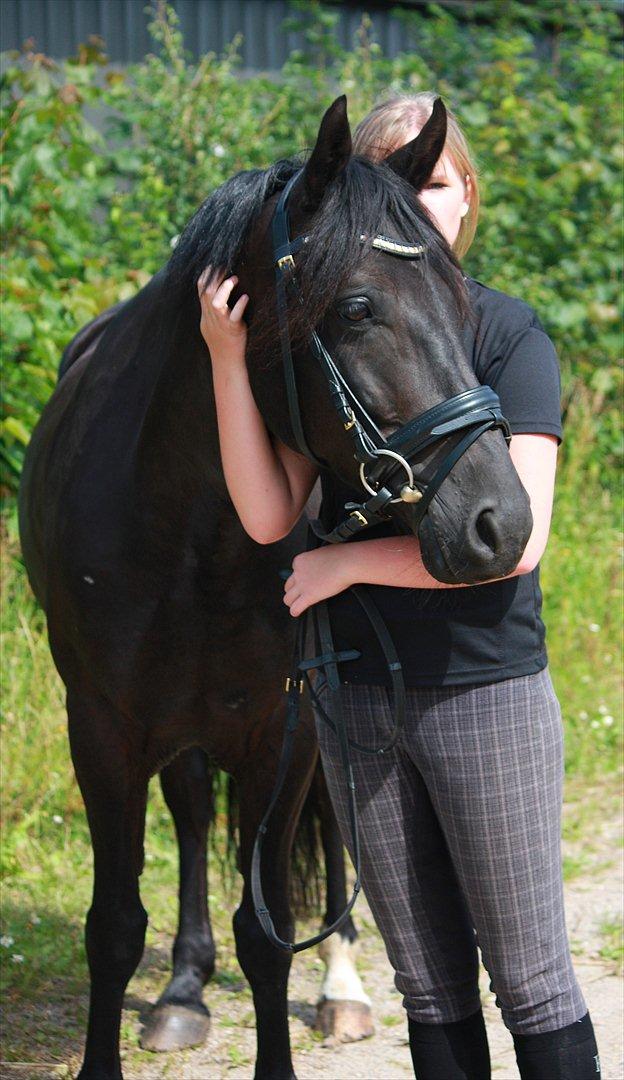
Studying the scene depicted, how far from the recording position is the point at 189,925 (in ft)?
10.7

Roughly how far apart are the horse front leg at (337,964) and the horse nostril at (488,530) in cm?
151

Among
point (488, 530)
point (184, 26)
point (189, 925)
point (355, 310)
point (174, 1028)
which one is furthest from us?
point (184, 26)

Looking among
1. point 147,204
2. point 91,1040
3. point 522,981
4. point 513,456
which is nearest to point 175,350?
point 513,456

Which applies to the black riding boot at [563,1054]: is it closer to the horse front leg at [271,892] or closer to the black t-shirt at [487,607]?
the black t-shirt at [487,607]

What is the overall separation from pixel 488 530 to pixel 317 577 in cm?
34

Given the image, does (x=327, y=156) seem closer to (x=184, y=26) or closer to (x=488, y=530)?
(x=488, y=530)

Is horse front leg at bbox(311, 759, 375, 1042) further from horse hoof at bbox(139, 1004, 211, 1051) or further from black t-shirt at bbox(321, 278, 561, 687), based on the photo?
black t-shirt at bbox(321, 278, 561, 687)

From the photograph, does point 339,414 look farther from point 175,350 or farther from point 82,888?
point 82,888

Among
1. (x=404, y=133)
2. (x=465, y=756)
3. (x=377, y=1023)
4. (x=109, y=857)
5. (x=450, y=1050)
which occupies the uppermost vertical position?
(x=404, y=133)

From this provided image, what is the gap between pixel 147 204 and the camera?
18.7 feet

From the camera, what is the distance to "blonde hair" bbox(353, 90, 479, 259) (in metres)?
2.01

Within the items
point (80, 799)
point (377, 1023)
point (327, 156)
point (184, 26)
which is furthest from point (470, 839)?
point (184, 26)

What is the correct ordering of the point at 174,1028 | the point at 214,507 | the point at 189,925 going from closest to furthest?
the point at 214,507, the point at 174,1028, the point at 189,925

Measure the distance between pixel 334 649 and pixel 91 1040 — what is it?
1.26m
